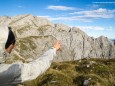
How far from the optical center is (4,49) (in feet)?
14.7

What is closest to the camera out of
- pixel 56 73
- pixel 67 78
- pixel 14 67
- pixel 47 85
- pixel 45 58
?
pixel 14 67

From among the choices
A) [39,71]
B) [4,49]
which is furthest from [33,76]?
[4,49]

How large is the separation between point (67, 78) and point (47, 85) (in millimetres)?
2108

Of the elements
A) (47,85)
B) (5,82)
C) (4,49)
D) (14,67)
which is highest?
(4,49)

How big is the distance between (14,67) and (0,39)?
56 centimetres

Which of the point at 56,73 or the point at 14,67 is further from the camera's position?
the point at 56,73

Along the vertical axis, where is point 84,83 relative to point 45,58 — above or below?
below

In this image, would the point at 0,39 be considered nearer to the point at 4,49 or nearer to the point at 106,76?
the point at 4,49

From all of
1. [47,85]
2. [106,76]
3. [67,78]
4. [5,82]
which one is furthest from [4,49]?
[106,76]

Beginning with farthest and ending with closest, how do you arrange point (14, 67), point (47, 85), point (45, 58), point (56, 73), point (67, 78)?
point (56, 73) < point (67, 78) < point (47, 85) < point (45, 58) < point (14, 67)

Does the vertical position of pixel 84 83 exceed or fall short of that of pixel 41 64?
it falls short

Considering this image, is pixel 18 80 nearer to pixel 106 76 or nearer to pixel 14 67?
pixel 14 67

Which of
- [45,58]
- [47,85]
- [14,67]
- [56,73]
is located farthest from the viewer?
[56,73]

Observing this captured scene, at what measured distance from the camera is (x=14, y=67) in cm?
427
